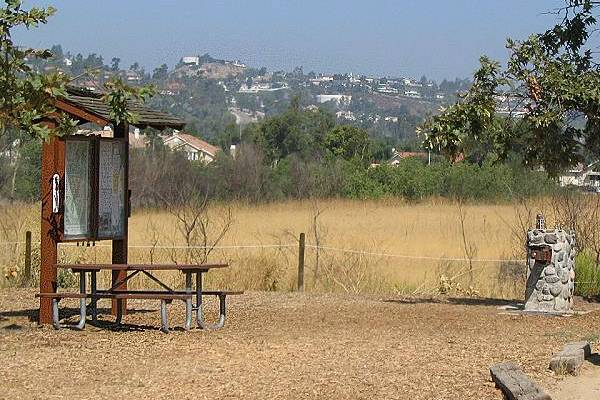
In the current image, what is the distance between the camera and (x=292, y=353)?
40.4 feet

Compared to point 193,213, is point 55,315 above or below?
below

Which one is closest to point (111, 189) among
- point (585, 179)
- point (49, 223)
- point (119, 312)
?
point (49, 223)

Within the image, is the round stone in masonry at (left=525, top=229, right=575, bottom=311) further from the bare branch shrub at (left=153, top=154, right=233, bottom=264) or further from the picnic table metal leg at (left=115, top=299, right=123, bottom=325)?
the bare branch shrub at (left=153, top=154, right=233, bottom=264)

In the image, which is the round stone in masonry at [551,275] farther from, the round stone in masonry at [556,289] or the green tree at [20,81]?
the green tree at [20,81]

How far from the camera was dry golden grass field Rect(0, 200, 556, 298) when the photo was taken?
20594 mm

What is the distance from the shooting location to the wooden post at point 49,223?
566 inches

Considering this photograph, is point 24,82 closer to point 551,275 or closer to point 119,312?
point 119,312

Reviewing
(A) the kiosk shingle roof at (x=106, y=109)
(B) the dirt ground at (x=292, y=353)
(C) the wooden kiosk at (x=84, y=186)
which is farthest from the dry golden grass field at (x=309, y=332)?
(A) the kiosk shingle roof at (x=106, y=109)

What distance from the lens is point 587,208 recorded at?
21.4 meters

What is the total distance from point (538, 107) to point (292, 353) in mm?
5792

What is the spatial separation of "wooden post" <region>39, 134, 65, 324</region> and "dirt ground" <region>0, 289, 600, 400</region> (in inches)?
15.3

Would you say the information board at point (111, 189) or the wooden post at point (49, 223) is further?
the information board at point (111, 189)

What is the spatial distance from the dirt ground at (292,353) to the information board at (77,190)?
1184 millimetres

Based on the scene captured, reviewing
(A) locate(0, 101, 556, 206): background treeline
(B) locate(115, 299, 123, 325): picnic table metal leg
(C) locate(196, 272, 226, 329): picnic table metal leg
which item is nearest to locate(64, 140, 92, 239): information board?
(B) locate(115, 299, 123, 325): picnic table metal leg
